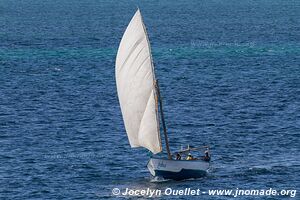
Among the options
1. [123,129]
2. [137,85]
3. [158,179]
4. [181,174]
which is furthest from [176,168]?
[123,129]

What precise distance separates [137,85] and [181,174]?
1019cm

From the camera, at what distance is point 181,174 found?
10044 centimetres

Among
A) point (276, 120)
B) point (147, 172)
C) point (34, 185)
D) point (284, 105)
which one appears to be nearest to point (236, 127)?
point (276, 120)

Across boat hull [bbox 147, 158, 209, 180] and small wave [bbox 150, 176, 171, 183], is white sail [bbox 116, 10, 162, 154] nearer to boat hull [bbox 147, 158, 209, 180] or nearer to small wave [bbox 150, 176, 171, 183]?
boat hull [bbox 147, 158, 209, 180]

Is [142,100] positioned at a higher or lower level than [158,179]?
higher

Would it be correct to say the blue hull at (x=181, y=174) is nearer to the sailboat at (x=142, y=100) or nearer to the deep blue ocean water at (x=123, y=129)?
the sailboat at (x=142, y=100)

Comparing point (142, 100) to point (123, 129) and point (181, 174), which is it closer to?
point (181, 174)

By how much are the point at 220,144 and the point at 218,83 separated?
2050 inches

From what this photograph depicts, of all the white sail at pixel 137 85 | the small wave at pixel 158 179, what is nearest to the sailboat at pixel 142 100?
the white sail at pixel 137 85

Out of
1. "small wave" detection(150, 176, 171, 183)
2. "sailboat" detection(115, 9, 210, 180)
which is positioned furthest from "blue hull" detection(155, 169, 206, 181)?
"small wave" detection(150, 176, 171, 183)

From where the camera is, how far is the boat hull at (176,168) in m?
99.9

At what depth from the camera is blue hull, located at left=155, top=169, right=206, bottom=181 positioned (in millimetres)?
100250

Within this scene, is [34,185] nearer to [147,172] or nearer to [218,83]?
[147,172]

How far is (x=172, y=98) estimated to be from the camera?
153000mm
